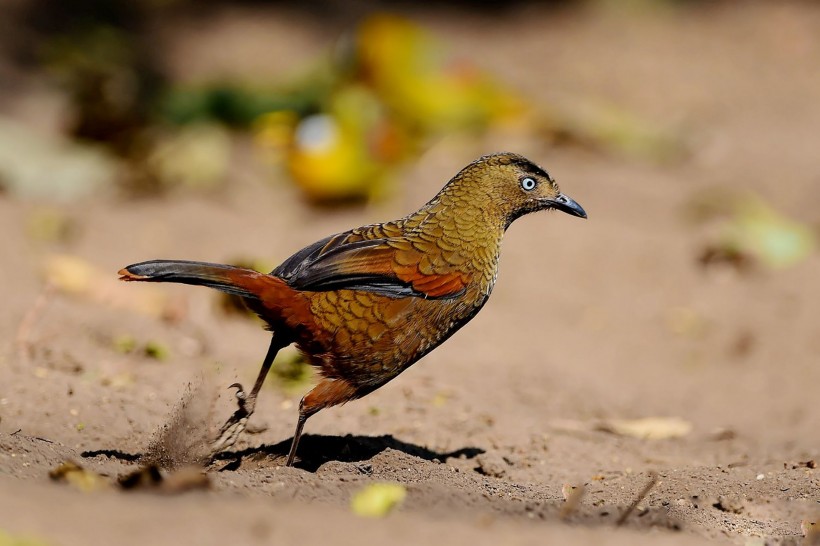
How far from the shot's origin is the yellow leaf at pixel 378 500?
3281mm

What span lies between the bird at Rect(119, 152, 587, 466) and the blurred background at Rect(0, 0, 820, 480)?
2.66ft

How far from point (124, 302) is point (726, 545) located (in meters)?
4.38

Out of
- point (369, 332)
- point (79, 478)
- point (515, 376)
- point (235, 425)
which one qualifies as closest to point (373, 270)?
point (369, 332)

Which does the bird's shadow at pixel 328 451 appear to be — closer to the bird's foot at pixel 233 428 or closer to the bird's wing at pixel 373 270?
the bird's foot at pixel 233 428

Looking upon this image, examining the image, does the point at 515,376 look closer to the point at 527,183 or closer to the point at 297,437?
the point at 527,183

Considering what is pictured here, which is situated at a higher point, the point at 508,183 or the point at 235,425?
the point at 508,183

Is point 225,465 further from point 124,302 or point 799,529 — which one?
point 124,302

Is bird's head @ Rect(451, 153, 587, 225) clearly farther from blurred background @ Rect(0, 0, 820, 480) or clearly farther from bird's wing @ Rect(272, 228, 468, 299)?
blurred background @ Rect(0, 0, 820, 480)

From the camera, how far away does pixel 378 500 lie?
10.9 ft

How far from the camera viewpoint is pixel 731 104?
11.5 m

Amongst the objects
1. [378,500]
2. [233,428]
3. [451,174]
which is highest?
[451,174]

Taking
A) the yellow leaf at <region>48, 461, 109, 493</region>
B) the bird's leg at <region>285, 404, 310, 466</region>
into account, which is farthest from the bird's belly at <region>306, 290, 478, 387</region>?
the yellow leaf at <region>48, 461, 109, 493</region>

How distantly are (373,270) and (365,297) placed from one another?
11cm

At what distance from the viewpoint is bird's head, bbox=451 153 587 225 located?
4602 millimetres
